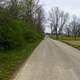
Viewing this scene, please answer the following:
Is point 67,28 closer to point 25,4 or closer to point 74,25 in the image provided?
point 74,25

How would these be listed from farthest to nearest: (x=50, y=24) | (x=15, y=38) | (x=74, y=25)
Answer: (x=74, y=25) → (x=50, y=24) → (x=15, y=38)

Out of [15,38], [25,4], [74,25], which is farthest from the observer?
[74,25]

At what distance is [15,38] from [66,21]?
12653cm

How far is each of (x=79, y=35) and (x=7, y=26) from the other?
147610 mm

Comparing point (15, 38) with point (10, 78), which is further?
point (15, 38)

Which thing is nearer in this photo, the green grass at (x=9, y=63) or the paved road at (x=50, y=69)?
the paved road at (x=50, y=69)

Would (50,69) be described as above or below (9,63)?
above

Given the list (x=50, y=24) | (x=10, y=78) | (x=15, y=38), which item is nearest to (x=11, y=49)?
(x=15, y=38)

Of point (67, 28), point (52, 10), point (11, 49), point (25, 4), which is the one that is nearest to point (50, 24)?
point (52, 10)

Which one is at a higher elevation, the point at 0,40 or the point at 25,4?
the point at 25,4

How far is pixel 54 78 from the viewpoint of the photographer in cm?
1062

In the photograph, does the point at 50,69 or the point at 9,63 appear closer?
the point at 50,69

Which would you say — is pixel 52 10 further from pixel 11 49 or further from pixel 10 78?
pixel 10 78

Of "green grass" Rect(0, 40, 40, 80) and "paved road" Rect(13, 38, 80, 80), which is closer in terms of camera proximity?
"paved road" Rect(13, 38, 80, 80)
